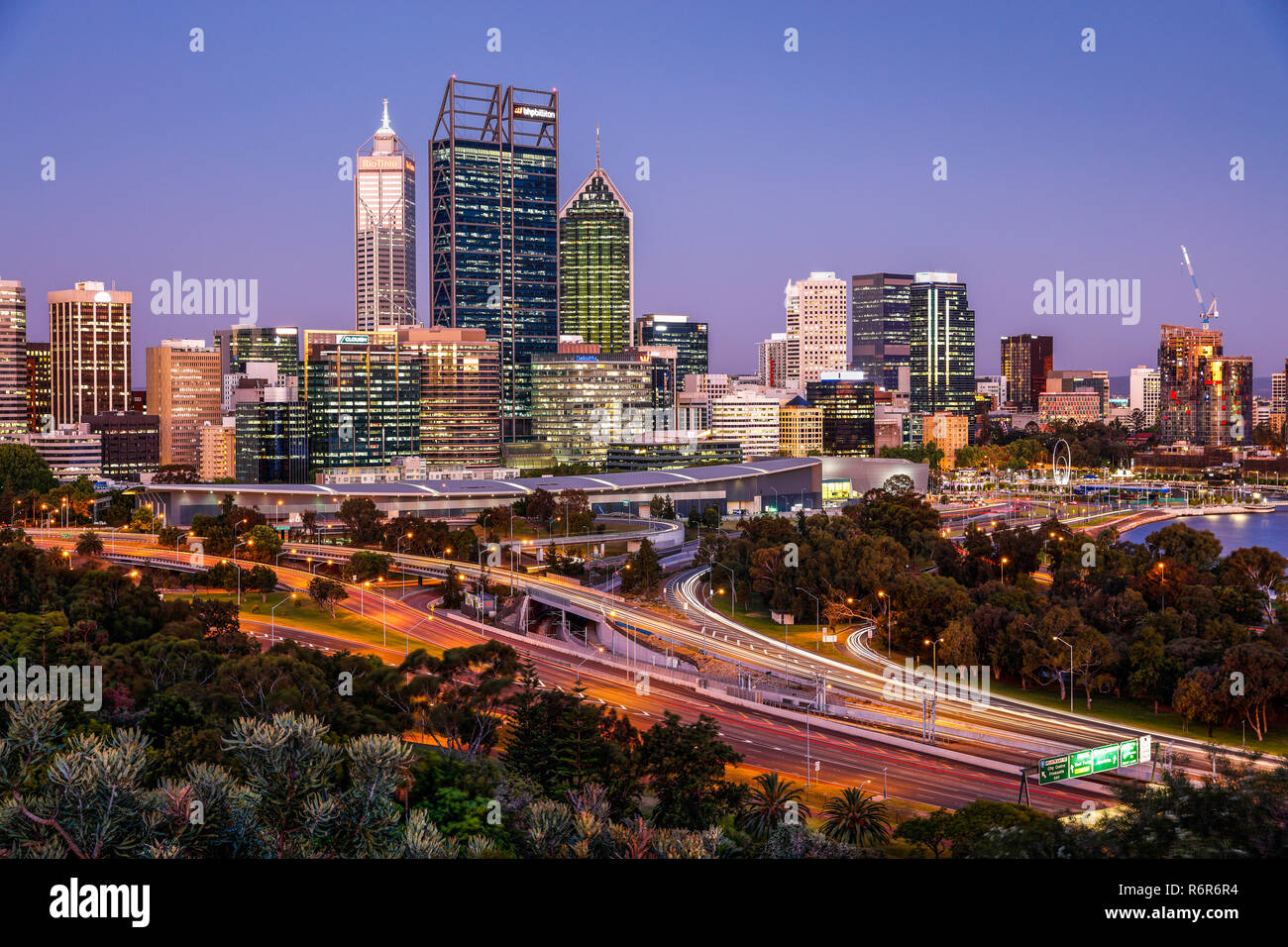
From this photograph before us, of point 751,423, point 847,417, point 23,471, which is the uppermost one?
point 847,417

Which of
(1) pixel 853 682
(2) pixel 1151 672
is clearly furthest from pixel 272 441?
(2) pixel 1151 672

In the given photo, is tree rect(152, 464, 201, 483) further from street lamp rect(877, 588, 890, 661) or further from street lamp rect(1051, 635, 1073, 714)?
street lamp rect(1051, 635, 1073, 714)

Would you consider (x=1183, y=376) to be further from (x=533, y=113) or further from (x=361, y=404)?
(x=361, y=404)

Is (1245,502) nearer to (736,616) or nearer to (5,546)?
(736,616)

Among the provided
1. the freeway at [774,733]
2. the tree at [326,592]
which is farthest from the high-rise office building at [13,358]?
the freeway at [774,733]
